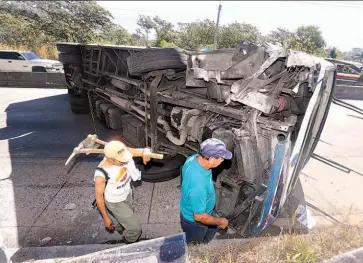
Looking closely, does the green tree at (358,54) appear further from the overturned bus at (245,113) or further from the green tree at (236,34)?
the overturned bus at (245,113)

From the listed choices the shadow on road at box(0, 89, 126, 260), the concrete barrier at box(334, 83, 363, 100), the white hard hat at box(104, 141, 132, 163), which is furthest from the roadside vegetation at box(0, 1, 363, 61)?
the white hard hat at box(104, 141, 132, 163)

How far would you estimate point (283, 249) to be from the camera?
2072mm

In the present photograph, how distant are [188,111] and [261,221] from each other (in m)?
1.74

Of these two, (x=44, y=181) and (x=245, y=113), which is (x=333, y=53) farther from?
(x=44, y=181)

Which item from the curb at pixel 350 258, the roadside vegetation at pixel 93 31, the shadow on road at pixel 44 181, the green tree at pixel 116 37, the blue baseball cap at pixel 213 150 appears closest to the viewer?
the curb at pixel 350 258

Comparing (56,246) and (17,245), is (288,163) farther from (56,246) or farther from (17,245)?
(17,245)

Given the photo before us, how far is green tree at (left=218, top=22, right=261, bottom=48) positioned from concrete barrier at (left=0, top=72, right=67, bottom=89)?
1597cm

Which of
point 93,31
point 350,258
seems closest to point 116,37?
point 93,31

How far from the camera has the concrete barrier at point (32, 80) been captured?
13.7 metres

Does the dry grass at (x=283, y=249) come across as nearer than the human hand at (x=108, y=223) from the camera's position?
Yes

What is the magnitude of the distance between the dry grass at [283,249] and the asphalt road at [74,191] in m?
1.33

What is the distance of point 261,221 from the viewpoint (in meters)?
2.76

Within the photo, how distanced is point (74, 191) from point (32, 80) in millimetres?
12451

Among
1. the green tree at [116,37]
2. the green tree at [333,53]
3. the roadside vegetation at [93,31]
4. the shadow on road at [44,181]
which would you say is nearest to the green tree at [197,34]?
the roadside vegetation at [93,31]
